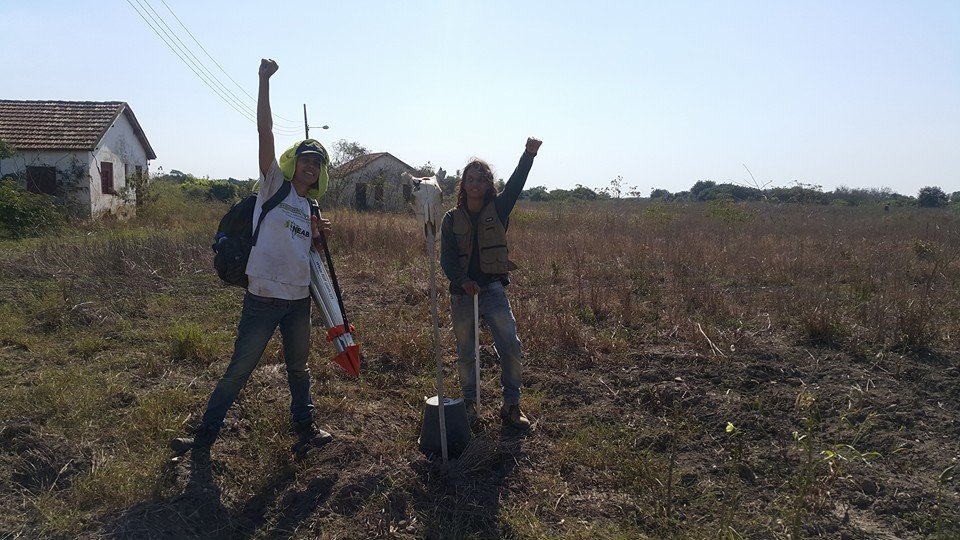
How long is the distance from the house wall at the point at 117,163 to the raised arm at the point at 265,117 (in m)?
17.9

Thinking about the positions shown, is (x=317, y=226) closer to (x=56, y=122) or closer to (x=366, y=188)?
(x=56, y=122)

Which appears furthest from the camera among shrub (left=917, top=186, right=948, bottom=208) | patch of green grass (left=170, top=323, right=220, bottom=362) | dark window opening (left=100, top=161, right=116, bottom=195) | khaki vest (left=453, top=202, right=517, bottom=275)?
shrub (left=917, top=186, right=948, bottom=208)

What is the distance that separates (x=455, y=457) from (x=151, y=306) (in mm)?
5121

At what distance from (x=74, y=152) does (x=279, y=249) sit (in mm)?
18551

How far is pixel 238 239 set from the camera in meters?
3.42

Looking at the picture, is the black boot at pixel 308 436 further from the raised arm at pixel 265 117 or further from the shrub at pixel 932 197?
the shrub at pixel 932 197

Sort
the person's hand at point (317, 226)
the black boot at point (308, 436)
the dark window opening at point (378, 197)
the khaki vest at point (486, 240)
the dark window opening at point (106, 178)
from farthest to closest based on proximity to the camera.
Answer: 1. the dark window opening at point (378, 197)
2. the dark window opening at point (106, 178)
3. the khaki vest at point (486, 240)
4. the black boot at point (308, 436)
5. the person's hand at point (317, 226)

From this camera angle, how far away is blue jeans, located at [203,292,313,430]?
3.43 metres

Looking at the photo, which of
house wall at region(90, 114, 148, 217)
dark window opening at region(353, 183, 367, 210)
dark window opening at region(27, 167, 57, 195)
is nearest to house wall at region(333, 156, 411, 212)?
dark window opening at region(353, 183, 367, 210)

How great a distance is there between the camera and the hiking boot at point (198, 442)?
346cm

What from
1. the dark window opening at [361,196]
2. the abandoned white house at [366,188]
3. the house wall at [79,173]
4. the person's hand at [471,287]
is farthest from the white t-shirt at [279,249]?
the dark window opening at [361,196]

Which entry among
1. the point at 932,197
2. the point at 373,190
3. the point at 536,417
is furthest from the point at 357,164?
the point at 932,197

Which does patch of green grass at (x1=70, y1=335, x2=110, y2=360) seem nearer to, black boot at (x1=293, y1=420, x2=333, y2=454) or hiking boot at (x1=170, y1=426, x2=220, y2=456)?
hiking boot at (x1=170, y1=426, x2=220, y2=456)

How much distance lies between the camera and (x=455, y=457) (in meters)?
3.59
